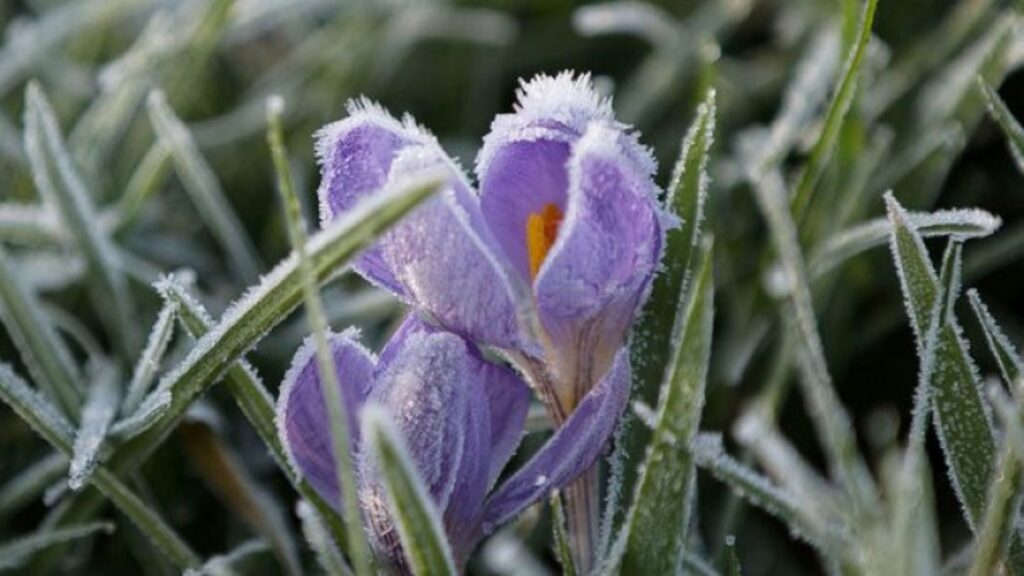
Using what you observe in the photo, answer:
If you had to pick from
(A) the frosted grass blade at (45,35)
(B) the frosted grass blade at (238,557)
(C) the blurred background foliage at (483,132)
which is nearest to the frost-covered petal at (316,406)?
(B) the frosted grass blade at (238,557)

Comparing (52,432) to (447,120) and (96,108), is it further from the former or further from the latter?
(447,120)

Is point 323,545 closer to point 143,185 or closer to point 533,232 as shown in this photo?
point 533,232

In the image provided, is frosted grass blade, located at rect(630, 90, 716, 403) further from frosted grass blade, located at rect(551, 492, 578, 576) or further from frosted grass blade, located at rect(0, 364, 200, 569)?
frosted grass blade, located at rect(0, 364, 200, 569)

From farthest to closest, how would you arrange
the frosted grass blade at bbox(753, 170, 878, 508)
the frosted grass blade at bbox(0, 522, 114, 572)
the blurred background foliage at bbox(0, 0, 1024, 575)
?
the blurred background foliage at bbox(0, 0, 1024, 575)
the frosted grass blade at bbox(0, 522, 114, 572)
the frosted grass blade at bbox(753, 170, 878, 508)

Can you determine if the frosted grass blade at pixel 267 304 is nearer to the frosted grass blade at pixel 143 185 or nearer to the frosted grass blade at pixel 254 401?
the frosted grass blade at pixel 254 401

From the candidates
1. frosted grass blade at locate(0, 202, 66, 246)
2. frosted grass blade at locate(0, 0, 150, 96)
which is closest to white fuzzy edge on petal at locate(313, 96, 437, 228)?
frosted grass blade at locate(0, 202, 66, 246)

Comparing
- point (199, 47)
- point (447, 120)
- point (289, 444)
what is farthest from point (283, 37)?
point (289, 444)

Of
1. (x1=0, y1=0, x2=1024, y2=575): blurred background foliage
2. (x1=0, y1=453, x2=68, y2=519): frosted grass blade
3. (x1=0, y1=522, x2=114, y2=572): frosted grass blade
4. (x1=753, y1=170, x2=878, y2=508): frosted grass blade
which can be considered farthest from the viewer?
(x1=0, y1=0, x2=1024, y2=575): blurred background foliage
